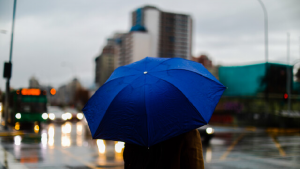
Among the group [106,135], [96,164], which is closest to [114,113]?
[106,135]

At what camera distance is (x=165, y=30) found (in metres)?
158

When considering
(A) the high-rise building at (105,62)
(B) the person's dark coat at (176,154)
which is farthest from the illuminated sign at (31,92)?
(A) the high-rise building at (105,62)

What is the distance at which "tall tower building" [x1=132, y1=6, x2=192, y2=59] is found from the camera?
155 metres

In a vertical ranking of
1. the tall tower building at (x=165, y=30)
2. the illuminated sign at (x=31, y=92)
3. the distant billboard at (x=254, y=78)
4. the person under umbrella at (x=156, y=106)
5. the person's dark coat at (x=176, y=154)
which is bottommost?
the person's dark coat at (x=176, y=154)

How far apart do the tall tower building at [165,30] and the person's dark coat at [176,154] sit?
147628 mm

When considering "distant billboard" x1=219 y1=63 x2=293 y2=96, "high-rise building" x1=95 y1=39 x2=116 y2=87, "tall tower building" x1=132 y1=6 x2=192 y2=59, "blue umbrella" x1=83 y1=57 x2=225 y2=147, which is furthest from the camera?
"high-rise building" x1=95 y1=39 x2=116 y2=87

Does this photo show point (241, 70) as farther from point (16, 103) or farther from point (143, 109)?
point (143, 109)

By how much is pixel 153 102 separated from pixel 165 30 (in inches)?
6227

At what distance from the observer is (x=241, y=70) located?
46.1 metres

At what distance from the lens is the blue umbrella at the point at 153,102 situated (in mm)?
2820

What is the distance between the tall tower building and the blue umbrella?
147 m

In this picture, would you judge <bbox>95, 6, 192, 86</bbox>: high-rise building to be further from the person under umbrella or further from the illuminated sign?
the person under umbrella

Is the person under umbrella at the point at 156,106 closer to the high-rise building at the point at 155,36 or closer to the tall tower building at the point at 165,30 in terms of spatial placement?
the high-rise building at the point at 155,36

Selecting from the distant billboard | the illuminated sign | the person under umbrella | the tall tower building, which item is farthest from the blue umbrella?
the tall tower building
